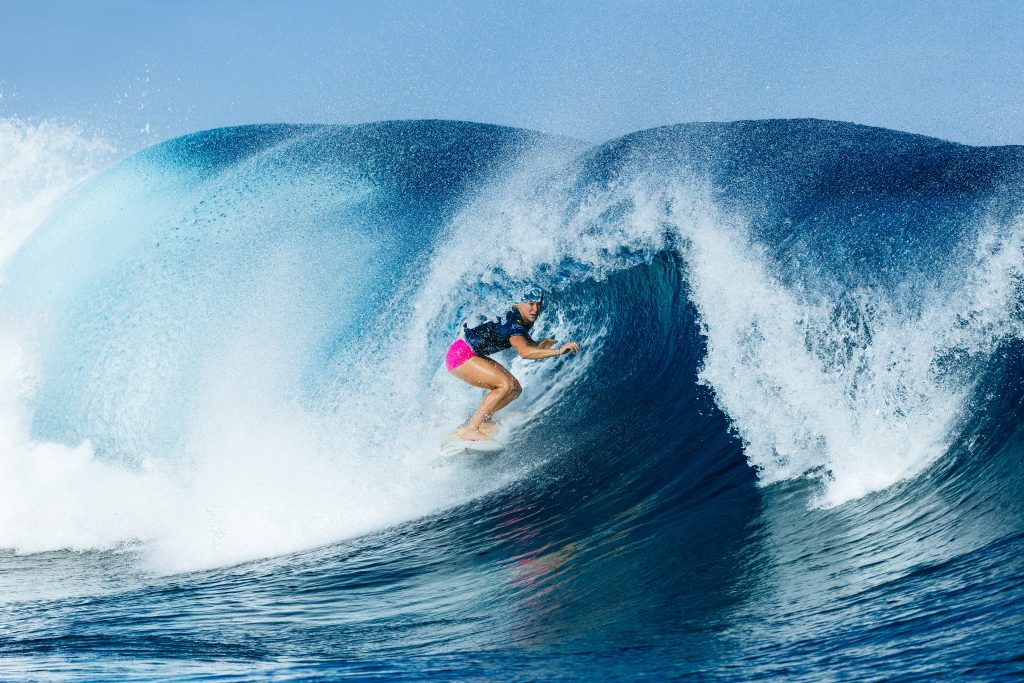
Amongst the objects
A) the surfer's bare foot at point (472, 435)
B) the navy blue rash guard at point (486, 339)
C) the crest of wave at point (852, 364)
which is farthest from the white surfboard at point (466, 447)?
the crest of wave at point (852, 364)

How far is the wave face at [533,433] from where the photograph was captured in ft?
11.0

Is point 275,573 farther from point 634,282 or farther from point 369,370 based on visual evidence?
point 634,282

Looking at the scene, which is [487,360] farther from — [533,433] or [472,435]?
[533,433]

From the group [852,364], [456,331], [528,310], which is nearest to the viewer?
[852,364]

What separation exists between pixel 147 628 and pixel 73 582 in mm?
1327

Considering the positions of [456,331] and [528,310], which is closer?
[528,310]

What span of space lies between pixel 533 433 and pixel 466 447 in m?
0.65

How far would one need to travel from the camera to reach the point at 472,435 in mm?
6523

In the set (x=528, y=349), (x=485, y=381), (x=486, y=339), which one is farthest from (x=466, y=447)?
(x=528, y=349)

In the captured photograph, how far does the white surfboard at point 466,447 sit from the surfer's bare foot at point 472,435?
0.02 m

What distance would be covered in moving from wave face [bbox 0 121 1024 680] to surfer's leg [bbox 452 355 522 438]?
0.33 metres

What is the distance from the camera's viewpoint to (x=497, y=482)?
595 cm

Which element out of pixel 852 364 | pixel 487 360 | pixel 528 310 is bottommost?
pixel 852 364

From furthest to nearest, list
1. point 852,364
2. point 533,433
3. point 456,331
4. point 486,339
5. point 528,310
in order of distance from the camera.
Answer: point 456,331 → point 533,433 → point 486,339 → point 528,310 → point 852,364
